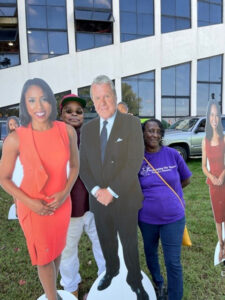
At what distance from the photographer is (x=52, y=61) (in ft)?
37.4

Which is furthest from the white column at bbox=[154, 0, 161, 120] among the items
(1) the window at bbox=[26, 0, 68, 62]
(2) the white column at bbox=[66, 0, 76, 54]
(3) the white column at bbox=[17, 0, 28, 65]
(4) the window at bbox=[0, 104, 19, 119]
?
(4) the window at bbox=[0, 104, 19, 119]

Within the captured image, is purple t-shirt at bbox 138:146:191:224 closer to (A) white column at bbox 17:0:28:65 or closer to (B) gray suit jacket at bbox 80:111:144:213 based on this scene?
(B) gray suit jacket at bbox 80:111:144:213

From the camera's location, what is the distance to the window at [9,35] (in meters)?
11.0

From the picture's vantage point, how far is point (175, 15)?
1322 centimetres

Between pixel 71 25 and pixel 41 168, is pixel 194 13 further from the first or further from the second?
pixel 41 168

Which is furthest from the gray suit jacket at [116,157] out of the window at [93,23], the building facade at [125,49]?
the window at [93,23]

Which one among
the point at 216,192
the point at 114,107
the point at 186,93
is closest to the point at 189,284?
the point at 216,192

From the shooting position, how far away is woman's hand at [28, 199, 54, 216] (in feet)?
5.34

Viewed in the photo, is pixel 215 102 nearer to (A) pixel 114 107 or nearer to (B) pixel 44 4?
(A) pixel 114 107

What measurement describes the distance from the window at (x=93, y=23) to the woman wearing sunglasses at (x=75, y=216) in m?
10.8

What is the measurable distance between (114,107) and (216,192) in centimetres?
138

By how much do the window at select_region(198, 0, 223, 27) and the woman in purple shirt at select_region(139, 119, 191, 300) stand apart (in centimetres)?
1450

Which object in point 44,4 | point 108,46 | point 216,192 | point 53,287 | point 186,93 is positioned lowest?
point 53,287

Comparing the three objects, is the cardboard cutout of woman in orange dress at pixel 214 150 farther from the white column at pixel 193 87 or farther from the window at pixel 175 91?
the white column at pixel 193 87
